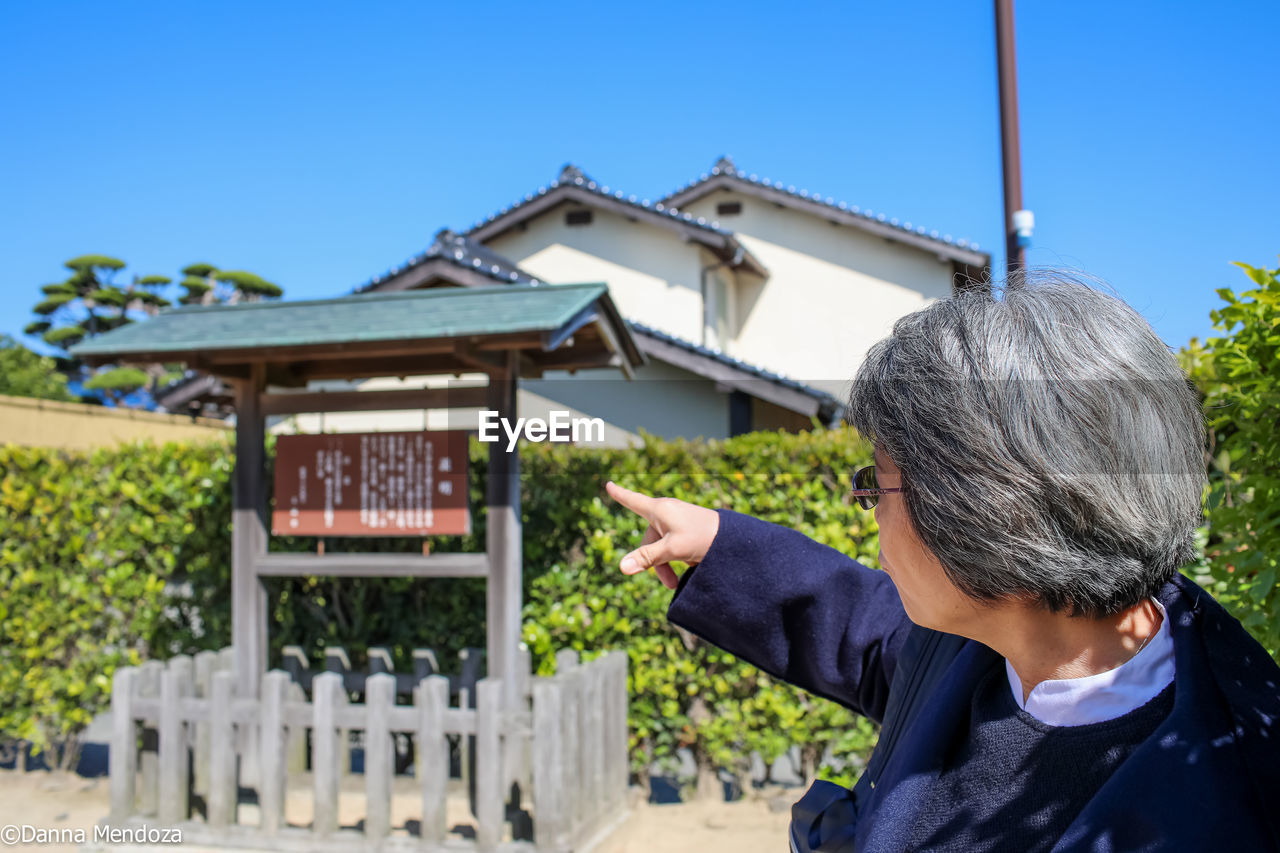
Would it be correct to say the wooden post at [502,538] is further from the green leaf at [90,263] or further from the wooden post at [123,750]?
the green leaf at [90,263]

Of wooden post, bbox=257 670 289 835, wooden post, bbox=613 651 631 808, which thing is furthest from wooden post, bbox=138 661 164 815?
wooden post, bbox=613 651 631 808

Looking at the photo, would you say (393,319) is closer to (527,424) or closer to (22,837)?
(527,424)

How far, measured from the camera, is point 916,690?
4.50ft

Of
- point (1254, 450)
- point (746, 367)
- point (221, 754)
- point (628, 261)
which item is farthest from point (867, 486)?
point (628, 261)

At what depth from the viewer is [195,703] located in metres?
4.18

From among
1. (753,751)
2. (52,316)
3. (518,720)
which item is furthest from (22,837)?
(52,316)

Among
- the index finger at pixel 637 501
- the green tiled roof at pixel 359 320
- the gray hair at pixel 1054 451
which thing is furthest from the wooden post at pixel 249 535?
the gray hair at pixel 1054 451

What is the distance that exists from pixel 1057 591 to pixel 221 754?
4.16 m

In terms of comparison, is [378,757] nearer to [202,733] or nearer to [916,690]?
[202,733]

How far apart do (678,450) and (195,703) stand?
270 cm

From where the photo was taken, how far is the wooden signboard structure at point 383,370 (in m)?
4.07

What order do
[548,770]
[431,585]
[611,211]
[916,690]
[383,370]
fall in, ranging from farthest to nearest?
[611,211], [431,585], [383,370], [548,770], [916,690]

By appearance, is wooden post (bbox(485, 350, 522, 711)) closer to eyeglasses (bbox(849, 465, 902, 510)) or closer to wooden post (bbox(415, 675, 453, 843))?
wooden post (bbox(415, 675, 453, 843))

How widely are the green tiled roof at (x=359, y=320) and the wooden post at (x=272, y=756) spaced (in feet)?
5.26
